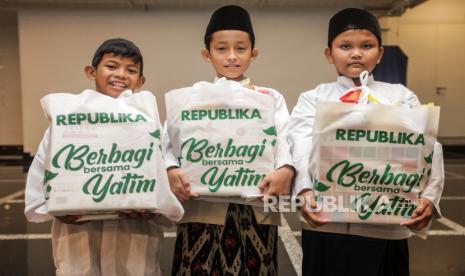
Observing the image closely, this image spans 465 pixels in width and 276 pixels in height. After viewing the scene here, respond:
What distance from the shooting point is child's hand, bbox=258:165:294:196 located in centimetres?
127

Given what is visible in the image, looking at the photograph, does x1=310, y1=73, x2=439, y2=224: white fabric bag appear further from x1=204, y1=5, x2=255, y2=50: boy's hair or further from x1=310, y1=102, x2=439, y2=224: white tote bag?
x1=204, y1=5, x2=255, y2=50: boy's hair

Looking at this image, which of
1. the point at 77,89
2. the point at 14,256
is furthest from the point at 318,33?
the point at 14,256

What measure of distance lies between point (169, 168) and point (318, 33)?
582 centimetres

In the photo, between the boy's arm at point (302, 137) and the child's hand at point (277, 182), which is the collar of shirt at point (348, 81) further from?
the child's hand at point (277, 182)

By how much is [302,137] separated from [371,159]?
0.25m

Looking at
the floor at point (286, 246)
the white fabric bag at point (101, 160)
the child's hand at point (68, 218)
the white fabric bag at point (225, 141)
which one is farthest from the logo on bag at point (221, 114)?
the floor at point (286, 246)

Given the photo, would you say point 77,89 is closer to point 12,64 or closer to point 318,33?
point 12,64

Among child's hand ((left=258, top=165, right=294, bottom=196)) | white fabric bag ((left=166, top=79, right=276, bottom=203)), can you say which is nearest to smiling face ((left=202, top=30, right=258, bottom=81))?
white fabric bag ((left=166, top=79, right=276, bottom=203))

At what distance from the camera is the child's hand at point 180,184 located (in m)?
1.28

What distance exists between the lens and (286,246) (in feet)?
9.24

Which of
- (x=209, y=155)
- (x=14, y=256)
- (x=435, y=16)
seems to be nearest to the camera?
(x=209, y=155)

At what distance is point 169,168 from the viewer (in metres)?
1.32

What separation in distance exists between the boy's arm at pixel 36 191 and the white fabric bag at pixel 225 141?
1.53 ft

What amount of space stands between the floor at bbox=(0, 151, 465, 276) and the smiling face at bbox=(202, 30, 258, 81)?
55.6 inches
